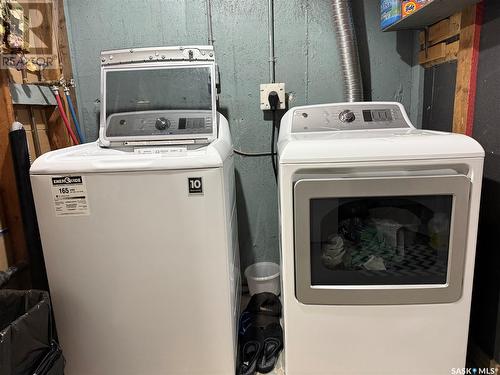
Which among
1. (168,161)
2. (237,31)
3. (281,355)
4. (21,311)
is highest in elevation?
(237,31)

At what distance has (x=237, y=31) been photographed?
1828mm

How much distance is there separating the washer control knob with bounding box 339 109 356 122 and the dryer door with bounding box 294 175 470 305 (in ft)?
1.66

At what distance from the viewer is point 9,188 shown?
54.9 inches

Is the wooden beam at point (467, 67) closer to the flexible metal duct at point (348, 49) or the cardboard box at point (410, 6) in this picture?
the cardboard box at point (410, 6)

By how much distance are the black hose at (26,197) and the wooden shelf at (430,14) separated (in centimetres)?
173

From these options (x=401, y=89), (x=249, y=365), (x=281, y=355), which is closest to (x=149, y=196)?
(x=249, y=365)

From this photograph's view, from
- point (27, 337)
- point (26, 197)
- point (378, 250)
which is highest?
point (26, 197)

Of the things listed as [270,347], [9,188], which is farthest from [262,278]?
[9,188]

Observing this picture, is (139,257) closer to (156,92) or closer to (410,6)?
(156,92)

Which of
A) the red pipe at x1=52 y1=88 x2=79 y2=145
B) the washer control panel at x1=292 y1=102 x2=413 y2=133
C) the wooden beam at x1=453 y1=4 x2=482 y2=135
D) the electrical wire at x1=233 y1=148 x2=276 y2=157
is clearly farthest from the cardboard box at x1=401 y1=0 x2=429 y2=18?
the red pipe at x1=52 y1=88 x2=79 y2=145

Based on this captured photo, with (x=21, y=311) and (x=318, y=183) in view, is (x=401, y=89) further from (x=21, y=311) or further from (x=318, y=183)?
(x=21, y=311)

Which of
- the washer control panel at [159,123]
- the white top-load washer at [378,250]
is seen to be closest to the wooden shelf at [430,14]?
the white top-load washer at [378,250]

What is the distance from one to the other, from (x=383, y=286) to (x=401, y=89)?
1.23m

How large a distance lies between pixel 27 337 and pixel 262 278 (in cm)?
114
